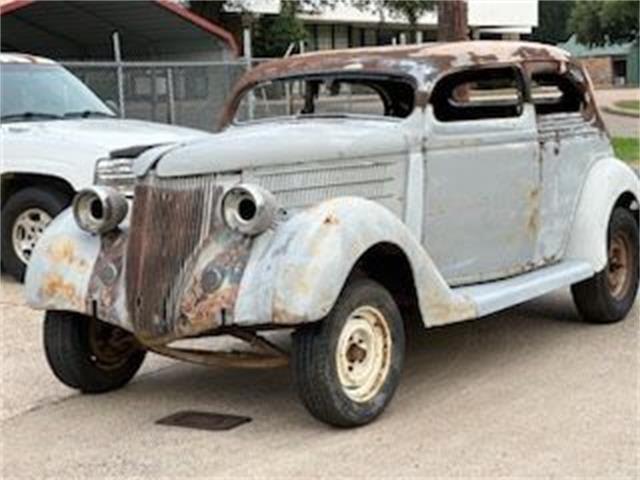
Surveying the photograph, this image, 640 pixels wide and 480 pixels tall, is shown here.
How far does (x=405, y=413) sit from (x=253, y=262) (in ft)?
3.69

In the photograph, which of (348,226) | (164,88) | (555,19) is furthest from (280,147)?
(555,19)

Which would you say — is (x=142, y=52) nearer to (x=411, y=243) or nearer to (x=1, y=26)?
(x=1, y=26)

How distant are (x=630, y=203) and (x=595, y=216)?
660 millimetres

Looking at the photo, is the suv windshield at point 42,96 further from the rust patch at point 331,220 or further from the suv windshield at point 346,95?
→ the rust patch at point 331,220

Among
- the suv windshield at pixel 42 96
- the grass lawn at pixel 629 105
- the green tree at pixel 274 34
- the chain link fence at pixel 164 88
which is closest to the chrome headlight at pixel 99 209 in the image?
the suv windshield at pixel 42 96

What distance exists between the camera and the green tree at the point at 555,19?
84.4 meters

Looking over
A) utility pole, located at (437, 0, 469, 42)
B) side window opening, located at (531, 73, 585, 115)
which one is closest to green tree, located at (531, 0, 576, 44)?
utility pole, located at (437, 0, 469, 42)

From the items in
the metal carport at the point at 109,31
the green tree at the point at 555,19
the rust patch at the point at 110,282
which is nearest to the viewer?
the rust patch at the point at 110,282

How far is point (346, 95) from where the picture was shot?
7.40 m

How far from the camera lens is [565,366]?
22.4 feet

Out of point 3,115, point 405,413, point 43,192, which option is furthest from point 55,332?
point 3,115

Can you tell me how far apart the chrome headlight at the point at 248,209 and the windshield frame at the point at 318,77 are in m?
1.34

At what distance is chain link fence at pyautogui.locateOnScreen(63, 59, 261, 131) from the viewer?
16.2 meters

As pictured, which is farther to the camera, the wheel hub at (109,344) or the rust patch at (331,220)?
the wheel hub at (109,344)
